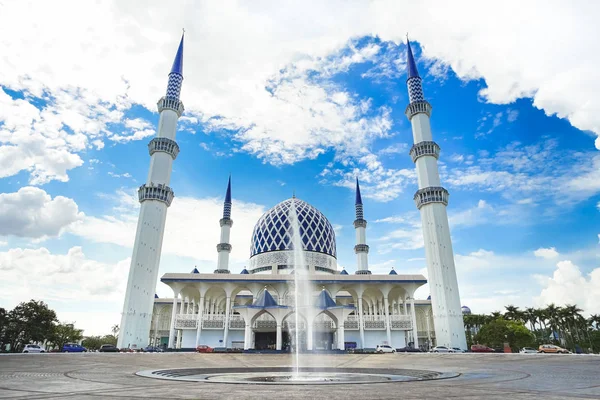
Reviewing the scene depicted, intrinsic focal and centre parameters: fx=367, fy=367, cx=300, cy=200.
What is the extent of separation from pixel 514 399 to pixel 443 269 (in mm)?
28269

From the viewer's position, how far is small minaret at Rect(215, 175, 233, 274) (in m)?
45.8

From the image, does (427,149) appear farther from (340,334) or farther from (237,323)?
(237,323)

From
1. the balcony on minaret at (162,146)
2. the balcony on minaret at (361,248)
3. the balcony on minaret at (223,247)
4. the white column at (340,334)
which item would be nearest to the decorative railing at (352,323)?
the white column at (340,334)

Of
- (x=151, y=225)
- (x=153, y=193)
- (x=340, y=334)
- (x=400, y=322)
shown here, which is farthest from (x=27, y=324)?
(x=400, y=322)

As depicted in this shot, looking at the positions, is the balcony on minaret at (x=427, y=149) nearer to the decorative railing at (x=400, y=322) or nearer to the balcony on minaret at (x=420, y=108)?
the balcony on minaret at (x=420, y=108)

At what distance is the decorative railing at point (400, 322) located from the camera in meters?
31.9

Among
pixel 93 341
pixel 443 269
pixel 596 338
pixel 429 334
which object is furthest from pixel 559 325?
pixel 93 341

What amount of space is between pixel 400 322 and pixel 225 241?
24729 millimetres

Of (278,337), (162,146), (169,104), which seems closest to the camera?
(278,337)

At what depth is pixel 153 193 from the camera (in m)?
32.8

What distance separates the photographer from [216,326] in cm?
3159

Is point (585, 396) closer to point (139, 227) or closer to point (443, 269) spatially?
point (443, 269)

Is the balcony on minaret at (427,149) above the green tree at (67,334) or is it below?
above

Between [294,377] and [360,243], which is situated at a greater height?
[360,243]
